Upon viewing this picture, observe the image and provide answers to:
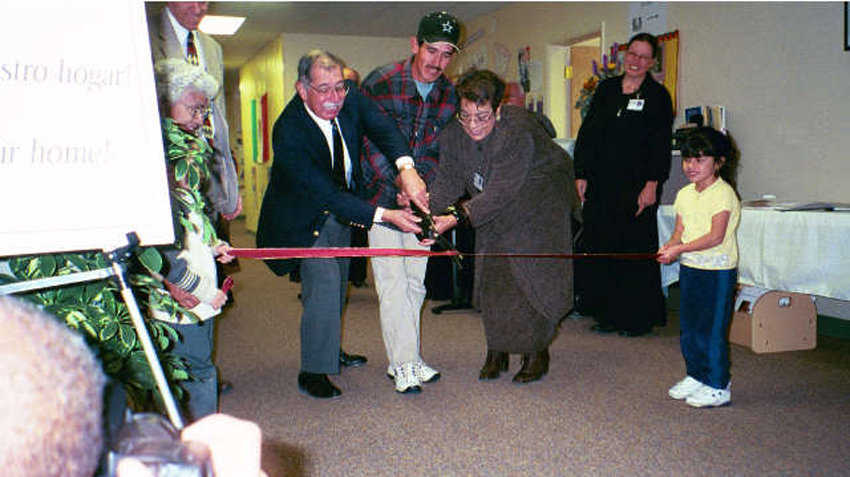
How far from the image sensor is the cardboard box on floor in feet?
10.2

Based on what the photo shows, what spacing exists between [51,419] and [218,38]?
9.22 m

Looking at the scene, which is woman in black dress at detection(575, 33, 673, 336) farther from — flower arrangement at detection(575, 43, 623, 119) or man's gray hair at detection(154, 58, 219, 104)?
man's gray hair at detection(154, 58, 219, 104)

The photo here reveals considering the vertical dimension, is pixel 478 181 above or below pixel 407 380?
above

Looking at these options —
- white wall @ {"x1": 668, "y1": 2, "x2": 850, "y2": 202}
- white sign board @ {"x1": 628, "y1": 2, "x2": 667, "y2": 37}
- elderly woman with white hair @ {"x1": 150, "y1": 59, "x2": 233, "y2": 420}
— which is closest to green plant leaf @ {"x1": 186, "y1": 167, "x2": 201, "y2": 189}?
elderly woman with white hair @ {"x1": 150, "y1": 59, "x2": 233, "y2": 420}

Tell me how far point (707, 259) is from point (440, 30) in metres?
1.30

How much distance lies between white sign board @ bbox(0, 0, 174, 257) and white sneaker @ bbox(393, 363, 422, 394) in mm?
1763

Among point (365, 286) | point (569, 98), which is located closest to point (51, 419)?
point (365, 286)

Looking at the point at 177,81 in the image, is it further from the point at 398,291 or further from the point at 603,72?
the point at 603,72

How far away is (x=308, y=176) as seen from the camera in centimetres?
241

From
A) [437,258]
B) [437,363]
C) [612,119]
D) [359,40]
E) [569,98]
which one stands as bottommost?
[437,363]

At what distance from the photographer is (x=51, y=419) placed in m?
0.38

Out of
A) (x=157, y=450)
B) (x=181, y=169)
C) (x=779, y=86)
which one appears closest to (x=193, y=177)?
(x=181, y=169)

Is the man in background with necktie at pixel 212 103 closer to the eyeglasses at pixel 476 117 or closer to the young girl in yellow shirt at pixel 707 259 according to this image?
the eyeglasses at pixel 476 117

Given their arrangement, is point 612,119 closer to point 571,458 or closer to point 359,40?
point 571,458
